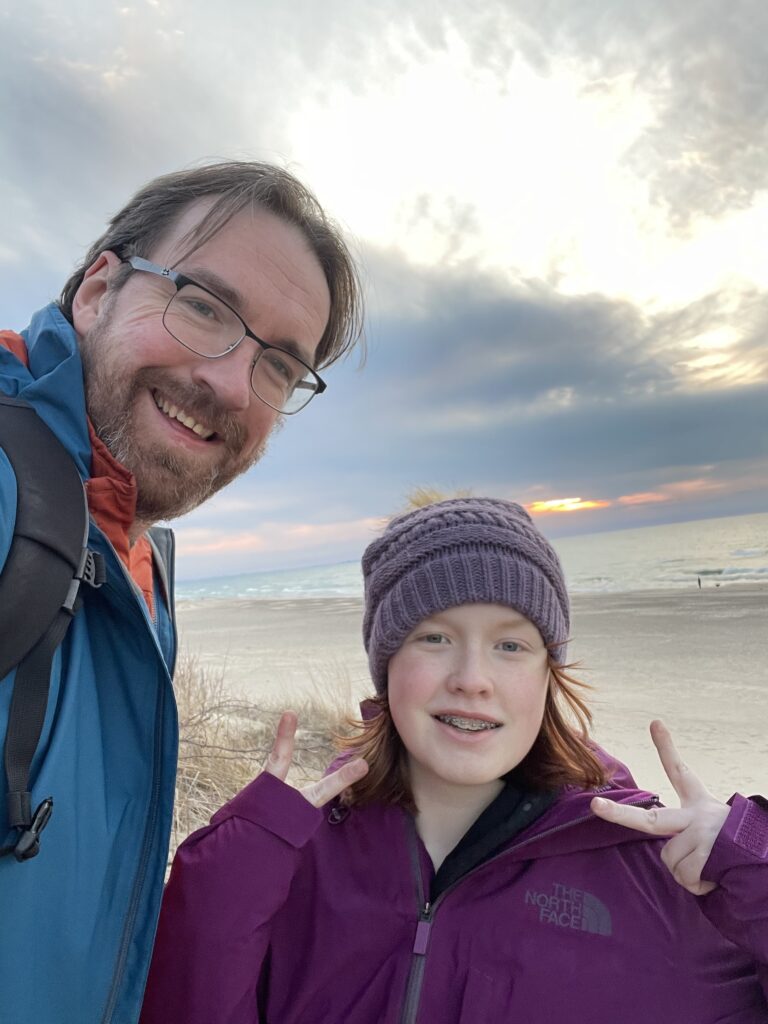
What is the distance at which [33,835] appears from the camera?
113 cm

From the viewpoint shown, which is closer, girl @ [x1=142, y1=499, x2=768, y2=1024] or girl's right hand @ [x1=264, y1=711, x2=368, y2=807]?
girl @ [x1=142, y1=499, x2=768, y2=1024]

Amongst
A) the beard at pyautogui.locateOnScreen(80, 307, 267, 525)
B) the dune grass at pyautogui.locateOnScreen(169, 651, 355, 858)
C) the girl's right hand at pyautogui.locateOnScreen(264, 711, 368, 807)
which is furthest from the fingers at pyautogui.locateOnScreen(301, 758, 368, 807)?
the dune grass at pyautogui.locateOnScreen(169, 651, 355, 858)

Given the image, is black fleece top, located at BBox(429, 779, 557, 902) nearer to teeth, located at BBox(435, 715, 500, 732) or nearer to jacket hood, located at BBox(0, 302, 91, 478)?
teeth, located at BBox(435, 715, 500, 732)

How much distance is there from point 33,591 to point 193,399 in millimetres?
1037

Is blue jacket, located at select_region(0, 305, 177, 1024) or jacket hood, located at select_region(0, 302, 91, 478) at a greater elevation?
jacket hood, located at select_region(0, 302, 91, 478)

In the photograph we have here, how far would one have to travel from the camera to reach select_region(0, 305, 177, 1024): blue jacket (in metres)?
1.17

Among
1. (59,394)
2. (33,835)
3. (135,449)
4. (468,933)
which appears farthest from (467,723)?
(59,394)

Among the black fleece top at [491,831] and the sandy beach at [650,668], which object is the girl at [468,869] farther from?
the sandy beach at [650,668]

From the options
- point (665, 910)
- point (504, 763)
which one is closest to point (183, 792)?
point (504, 763)

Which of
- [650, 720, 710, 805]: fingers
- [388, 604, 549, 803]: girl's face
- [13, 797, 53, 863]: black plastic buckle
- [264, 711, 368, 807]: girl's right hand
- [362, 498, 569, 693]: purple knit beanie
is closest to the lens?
[13, 797, 53, 863]: black plastic buckle

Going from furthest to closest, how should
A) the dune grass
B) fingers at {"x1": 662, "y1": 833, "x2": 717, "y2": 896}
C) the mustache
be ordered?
the dune grass → the mustache → fingers at {"x1": 662, "y1": 833, "x2": 717, "y2": 896}

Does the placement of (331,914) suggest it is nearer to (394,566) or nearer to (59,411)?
(394,566)

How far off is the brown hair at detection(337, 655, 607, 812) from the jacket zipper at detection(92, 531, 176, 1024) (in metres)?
0.67

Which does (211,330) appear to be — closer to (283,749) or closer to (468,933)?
(283,749)
